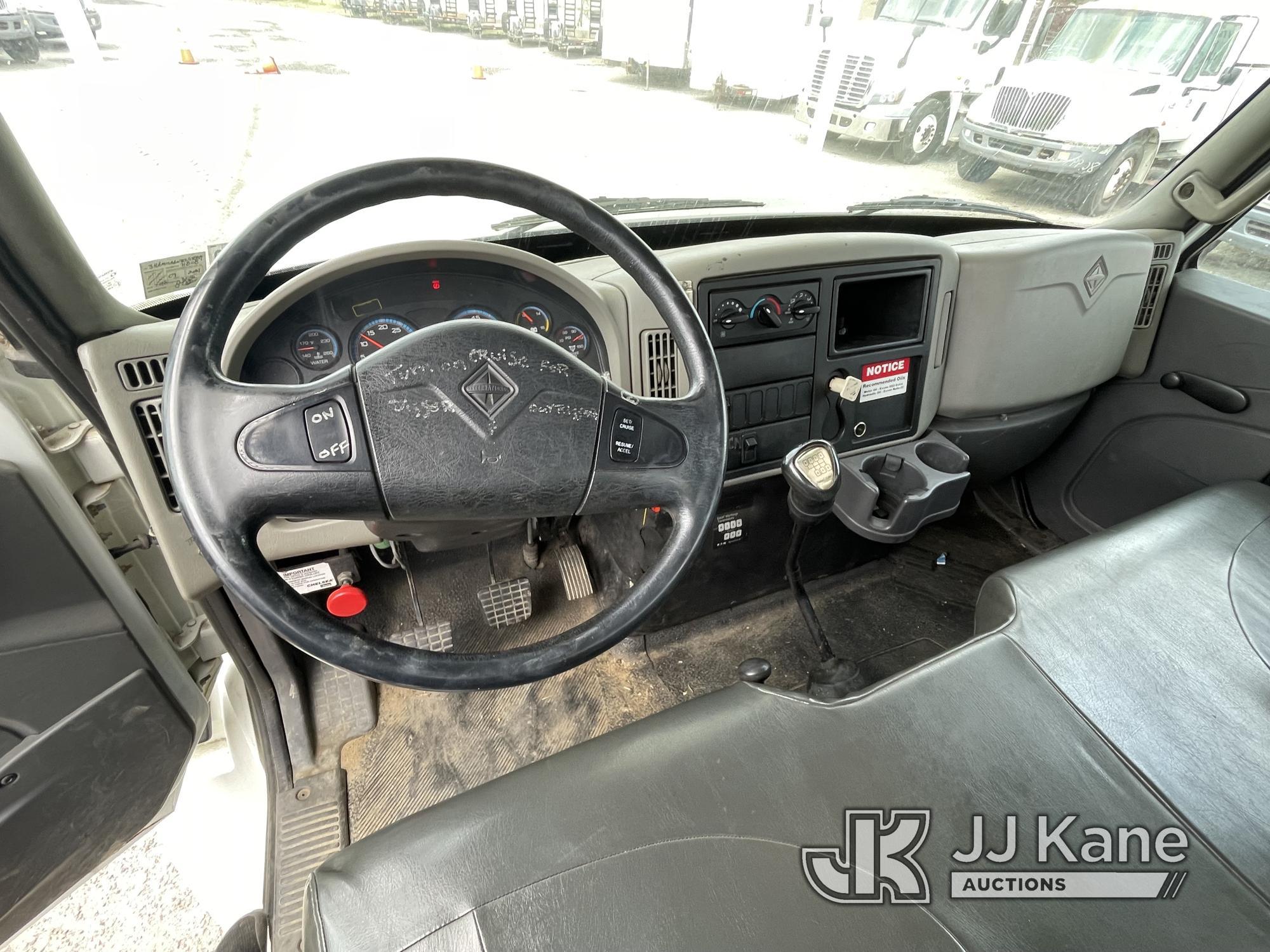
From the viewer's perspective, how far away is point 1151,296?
189cm

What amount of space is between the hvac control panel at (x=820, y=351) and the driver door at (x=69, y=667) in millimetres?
1192

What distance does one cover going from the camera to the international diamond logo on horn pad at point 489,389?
0.72 m

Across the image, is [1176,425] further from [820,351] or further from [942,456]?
[820,351]

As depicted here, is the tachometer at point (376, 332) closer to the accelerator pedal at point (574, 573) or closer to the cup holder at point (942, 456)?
the accelerator pedal at point (574, 573)

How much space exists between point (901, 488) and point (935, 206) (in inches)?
29.8

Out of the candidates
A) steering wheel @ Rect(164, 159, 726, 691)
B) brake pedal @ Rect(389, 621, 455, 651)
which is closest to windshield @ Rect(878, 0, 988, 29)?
steering wheel @ Rect(164, 159, 726, 691)

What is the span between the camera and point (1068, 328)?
1679mm

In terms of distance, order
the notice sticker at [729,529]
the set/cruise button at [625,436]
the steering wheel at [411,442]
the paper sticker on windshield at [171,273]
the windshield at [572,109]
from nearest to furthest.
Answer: the steering wheel at [411,442]
the set/cruise button at [625,436]
the windshield at [572,109]
the paper sticker on windshield at [171,273]
the notice sticker at [729,529]

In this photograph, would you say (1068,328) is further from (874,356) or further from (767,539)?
(767,539)

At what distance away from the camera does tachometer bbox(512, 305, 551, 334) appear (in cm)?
108

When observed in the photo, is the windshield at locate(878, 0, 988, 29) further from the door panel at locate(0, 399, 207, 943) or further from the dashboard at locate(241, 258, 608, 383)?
the door panel at locate(0, 399, 207, 943)

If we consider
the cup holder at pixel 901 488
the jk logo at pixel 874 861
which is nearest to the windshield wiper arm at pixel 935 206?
the cup holder at pixel 901 488

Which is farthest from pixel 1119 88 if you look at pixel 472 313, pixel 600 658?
pixel 600 658

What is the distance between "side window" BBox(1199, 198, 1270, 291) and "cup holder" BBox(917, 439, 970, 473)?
1047mm
